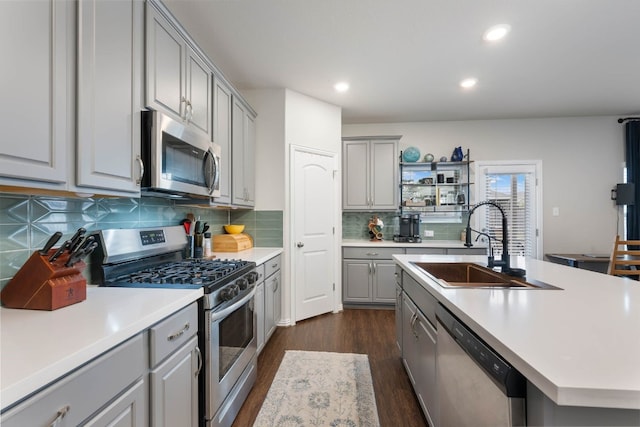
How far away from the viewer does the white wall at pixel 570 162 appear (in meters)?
Answer: 4.19

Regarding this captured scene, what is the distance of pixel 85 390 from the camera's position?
2.54 feet

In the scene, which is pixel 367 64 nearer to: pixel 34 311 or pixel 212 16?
pixel 212 16

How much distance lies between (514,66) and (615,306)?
2.57 metres

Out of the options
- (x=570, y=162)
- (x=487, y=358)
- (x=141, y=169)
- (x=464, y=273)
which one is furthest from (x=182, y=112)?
(x=570, y=162)

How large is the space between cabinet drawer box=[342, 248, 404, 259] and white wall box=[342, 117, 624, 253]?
2.00 m

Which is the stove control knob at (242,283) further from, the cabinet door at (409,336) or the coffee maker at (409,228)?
the coffee maker at (409,228)

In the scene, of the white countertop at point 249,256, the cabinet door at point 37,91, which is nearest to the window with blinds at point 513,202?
the white countertop at point 249,256

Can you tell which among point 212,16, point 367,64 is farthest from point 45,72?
point 367,64

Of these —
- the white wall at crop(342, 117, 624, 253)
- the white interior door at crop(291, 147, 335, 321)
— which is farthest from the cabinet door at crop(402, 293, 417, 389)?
the white wall at crop(342, 117, 624, 253)

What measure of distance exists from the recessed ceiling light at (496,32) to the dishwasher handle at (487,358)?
2.22 m

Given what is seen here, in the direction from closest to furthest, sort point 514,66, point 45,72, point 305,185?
point 45,72 → point 514,66 → point 305,185

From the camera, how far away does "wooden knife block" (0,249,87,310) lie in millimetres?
1054

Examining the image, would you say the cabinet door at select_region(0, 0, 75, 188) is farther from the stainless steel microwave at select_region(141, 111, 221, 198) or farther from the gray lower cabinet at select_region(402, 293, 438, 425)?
the gray lower cabinet at select_region(402, 293, 438, 425)

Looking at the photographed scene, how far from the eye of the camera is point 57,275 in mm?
1080
